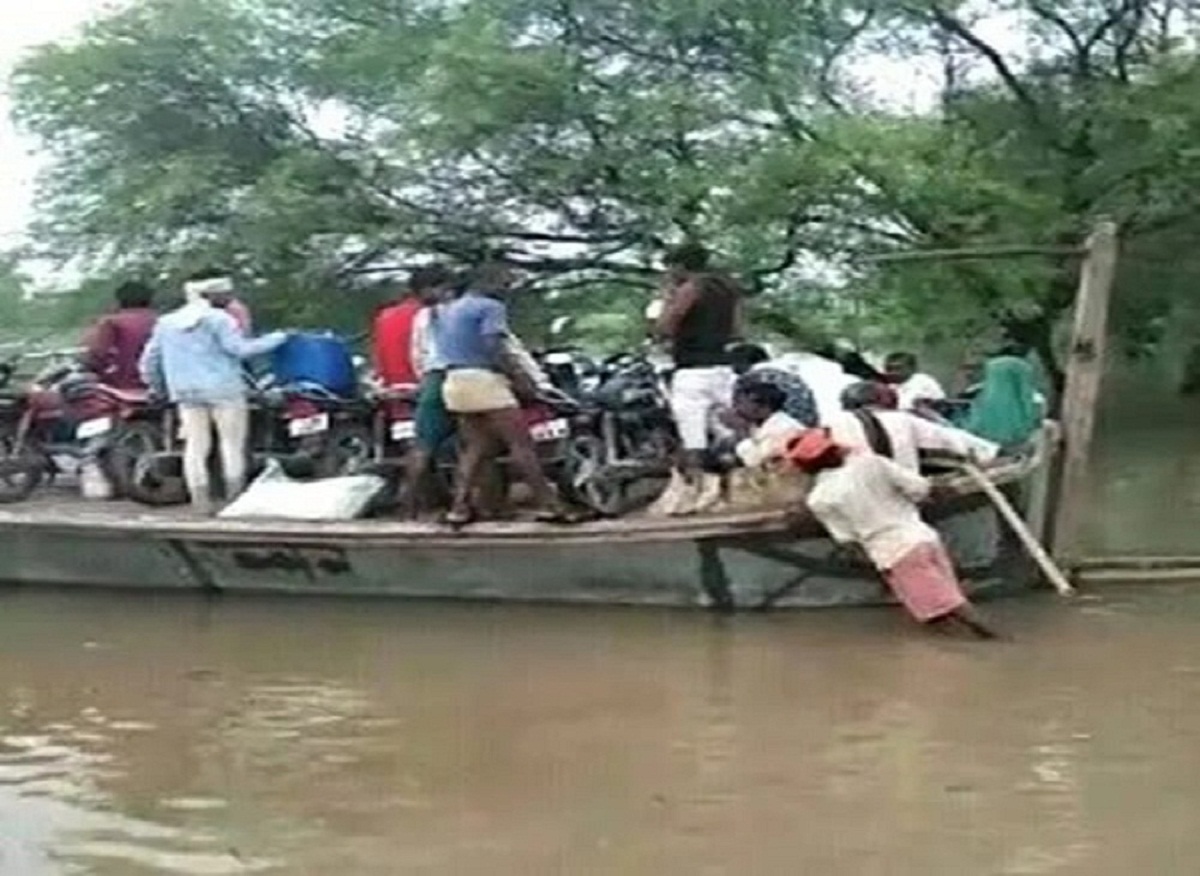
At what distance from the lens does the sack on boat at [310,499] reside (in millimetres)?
11719

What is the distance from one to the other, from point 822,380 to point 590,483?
1.43 m

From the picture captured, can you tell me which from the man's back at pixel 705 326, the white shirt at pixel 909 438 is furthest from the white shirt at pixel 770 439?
the man's back at pixel 705 326

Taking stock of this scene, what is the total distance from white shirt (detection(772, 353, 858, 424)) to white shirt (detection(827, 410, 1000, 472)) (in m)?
0.46

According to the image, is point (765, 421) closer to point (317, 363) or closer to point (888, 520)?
point (888, 520)

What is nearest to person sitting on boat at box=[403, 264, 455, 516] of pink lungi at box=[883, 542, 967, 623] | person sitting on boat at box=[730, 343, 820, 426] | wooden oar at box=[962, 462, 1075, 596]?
person sitting on boat at box=[730, 343, 820, 426]

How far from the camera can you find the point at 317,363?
12.3 meters

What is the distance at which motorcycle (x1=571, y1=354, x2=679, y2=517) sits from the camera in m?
11.7

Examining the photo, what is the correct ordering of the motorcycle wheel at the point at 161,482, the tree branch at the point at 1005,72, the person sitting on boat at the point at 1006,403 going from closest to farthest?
the motorcycle wheel at the point at 161,482 < the person sitting on boat at the point at 1006,403 < the tree branch at the point at 1005,72

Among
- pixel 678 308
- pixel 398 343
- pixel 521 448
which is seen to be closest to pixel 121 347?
pixel 398 343

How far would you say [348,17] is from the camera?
70.4 ft

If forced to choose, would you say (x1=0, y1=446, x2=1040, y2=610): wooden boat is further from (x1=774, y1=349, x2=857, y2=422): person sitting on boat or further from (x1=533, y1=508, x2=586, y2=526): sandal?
(x1=774, y1=349, x2=857, y2=422): person sitting on boat

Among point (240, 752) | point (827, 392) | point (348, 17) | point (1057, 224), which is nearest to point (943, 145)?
point (1057, 224)

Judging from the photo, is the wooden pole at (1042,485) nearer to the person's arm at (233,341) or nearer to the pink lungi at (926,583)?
the pink lungi at (926,583)

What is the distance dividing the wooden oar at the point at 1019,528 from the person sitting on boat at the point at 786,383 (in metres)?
0.86
